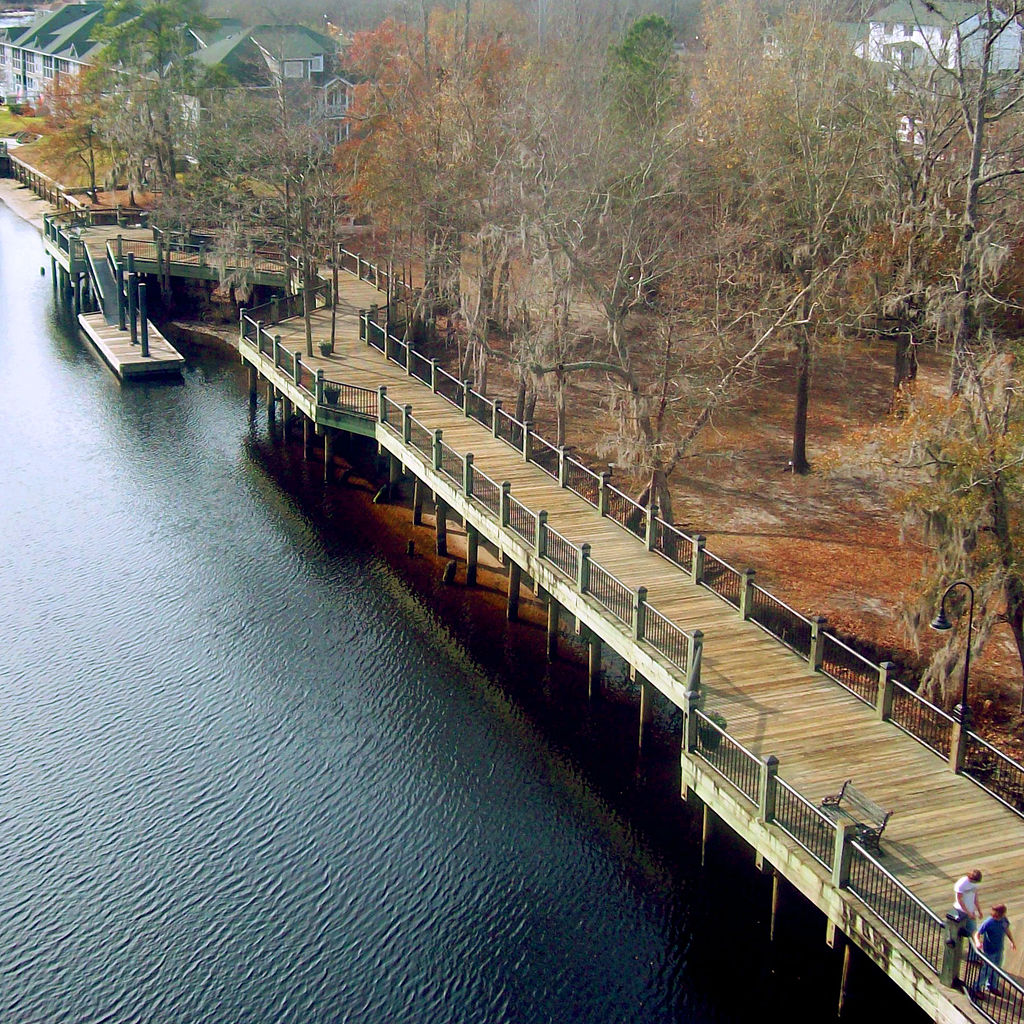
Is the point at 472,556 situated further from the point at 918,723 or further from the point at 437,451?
the point at 918,723

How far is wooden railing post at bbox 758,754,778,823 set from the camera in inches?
793

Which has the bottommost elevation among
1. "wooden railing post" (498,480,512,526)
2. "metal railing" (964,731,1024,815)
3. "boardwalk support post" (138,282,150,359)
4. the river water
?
the river water

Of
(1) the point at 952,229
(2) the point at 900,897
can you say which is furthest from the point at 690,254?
(2) the point at 900,897

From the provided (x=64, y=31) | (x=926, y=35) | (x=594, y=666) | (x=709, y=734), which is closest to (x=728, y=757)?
(x=709, y=734)

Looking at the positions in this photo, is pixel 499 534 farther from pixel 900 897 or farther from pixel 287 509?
pixel 900 897

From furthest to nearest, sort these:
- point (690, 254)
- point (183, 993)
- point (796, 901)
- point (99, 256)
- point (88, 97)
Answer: point (88, 97) → point (99, 256) → point (690, 254) → point (796, 901) → point (183, 993)

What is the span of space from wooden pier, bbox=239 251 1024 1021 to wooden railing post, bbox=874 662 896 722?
0.04 metres

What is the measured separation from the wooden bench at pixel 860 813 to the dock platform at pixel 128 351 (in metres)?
42.3

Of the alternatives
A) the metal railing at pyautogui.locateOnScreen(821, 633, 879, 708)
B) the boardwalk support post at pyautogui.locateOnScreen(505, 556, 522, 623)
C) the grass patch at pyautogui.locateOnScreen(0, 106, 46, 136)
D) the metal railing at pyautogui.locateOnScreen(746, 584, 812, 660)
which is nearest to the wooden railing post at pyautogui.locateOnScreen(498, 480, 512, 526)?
the boardwalk support post at pyautogui.locateOnScreen(505, 556, 522, 623)

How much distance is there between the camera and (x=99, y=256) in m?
67.6

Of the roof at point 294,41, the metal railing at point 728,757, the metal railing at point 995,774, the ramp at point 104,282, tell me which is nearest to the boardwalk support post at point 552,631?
the metal railing at point 728,757

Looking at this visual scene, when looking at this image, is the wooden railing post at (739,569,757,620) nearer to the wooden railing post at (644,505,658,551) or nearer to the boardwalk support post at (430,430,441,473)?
the wooden railing post at (644,505,658,551)

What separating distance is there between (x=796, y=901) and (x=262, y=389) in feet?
124

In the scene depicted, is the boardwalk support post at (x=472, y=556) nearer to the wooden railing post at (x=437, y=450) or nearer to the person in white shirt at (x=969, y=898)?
the wooden railing post at (x=437, y=450)
